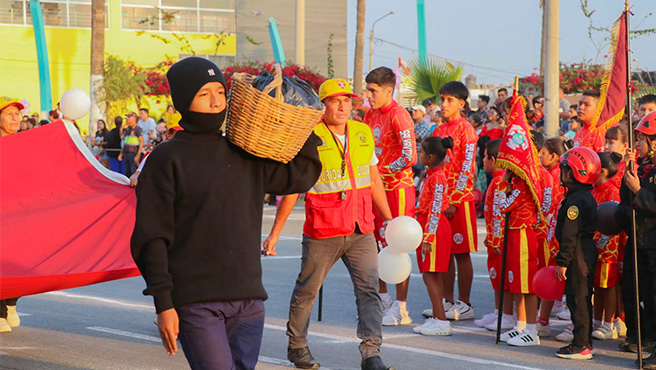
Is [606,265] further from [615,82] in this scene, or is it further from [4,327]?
[4,327]

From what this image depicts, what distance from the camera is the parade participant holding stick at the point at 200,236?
441 cm

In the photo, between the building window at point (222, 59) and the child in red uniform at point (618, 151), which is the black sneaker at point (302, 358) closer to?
the child in red uniform at point (618, 151)

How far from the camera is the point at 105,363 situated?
7.70 meters

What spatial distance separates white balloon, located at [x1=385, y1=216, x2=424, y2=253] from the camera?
7.58 m

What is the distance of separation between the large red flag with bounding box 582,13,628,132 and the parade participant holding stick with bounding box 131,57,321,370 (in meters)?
4.50

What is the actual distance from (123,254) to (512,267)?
11.1 ft

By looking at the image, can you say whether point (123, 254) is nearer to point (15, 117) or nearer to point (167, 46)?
point (15, 117)

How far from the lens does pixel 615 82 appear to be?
8148 millimetres

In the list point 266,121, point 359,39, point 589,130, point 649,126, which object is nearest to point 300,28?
point 359,39

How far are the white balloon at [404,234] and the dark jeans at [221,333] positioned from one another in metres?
3.07

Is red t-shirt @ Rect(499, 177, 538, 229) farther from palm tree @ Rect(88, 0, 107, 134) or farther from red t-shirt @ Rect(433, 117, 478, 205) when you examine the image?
palm tree @ Rect(88, 0, 107, 134)

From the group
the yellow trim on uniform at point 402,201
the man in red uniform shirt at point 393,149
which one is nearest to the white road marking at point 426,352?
the man in red uniform shirt at point 393,149

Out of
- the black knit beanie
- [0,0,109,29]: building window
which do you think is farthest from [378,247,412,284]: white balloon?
[0,0,109,29]: building window

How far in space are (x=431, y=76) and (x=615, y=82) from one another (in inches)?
771
